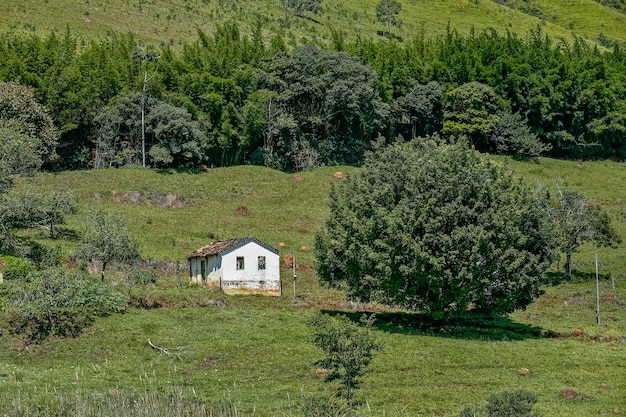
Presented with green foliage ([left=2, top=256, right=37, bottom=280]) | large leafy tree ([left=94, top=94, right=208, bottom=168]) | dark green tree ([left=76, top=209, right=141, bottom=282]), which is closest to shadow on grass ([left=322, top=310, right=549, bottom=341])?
dark green tree ([left=76, top=209, right=141, bottom=282])

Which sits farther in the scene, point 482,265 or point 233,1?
point 233,1

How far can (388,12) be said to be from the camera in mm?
159125

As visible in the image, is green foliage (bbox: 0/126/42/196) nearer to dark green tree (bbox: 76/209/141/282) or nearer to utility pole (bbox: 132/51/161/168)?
dark green tree (bbox: 76/209/141/282)

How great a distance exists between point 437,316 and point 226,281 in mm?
15592

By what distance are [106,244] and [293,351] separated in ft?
52.1

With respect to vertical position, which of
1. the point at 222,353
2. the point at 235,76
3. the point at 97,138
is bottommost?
the point at 222,353

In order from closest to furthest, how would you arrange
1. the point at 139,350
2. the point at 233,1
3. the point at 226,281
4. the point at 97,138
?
the point at 139,350, the point at 226,281, the point at 97,138, the point at 233,1

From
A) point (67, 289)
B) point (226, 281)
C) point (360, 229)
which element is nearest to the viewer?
point (67, 289)

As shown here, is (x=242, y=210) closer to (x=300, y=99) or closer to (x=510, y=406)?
(x=300, y=99)

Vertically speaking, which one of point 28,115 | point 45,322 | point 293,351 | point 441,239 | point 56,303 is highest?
point 28,115

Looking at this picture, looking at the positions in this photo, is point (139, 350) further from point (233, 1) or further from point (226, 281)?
point (233, 1)

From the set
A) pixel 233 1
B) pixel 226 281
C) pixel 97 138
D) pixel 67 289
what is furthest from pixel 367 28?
pixel 67 289

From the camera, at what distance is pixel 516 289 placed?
5147cm

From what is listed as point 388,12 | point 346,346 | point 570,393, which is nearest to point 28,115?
point 346,346
